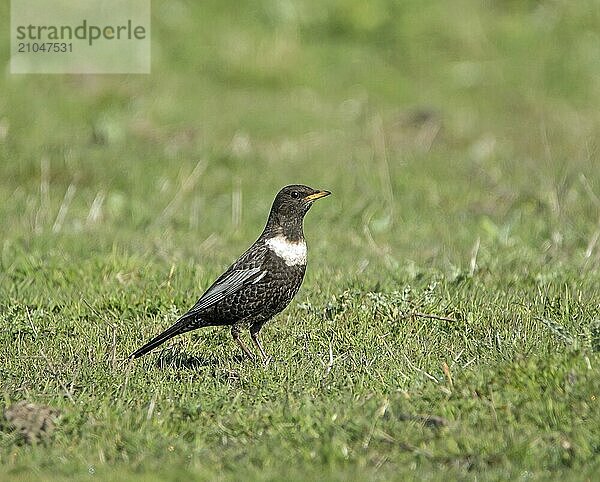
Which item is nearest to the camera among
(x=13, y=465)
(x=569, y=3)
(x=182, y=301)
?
(x=13, y=465)

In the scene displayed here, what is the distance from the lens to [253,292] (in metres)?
6.81

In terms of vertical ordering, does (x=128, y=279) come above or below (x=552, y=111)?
below

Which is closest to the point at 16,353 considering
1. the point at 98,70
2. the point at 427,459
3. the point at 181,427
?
the point at 181,427

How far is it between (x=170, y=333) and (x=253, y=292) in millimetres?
557

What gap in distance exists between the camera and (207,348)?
723cm

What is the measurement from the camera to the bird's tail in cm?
665

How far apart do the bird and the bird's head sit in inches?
0.6

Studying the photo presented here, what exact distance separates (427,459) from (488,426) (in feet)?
1.29

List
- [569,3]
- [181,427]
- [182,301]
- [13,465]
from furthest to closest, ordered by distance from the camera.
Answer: [569,3], [182,301], [181,427], [13,465]

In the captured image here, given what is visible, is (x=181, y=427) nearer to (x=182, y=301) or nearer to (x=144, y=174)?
(x=182, y=301)

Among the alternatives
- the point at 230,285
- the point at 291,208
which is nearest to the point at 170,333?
the point at 230,285

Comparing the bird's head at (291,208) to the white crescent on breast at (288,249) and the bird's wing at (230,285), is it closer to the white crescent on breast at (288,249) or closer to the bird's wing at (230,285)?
the white crescent on breast at (288,249)

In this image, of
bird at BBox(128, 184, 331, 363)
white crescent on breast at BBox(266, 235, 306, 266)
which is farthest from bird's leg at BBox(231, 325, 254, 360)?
white crescent on breast at BBox(266, 235, 306, 266)

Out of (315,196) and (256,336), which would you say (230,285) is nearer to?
(256,336)
